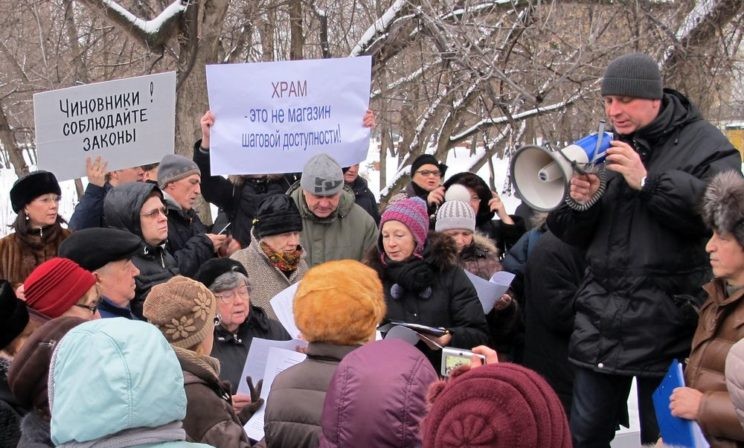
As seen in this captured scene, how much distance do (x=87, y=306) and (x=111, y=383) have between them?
1333 mm

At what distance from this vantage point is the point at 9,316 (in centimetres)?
265

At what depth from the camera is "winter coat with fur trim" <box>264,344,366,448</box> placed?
2.42 meters

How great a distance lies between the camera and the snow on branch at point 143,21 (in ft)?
24.3

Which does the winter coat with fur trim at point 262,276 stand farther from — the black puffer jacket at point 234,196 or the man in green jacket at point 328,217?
the black puffer jacket at point 234,196

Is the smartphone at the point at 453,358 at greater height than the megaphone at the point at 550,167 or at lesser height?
lesser

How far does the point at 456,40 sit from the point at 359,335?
4479 millimetres

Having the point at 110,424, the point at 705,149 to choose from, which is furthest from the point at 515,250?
the point at 110,424

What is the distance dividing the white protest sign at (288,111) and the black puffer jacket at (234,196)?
206 millimetres

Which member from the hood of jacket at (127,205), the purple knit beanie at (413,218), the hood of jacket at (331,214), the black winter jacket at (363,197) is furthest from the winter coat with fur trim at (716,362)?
the black winter jacket at (363,197)

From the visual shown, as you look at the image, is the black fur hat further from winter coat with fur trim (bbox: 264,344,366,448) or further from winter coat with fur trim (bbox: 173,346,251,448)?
winter coat with fur trim (bbox: 173,346,251,448)

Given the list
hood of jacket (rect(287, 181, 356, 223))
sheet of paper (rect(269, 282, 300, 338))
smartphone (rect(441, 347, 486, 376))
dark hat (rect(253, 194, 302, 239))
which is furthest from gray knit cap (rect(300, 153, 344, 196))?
smartphone (rect(441, 347, 486, 376))

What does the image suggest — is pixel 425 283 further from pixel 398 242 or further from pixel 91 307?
pixel 91 307

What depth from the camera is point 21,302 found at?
108 inches

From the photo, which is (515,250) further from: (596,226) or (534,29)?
(534,29)
